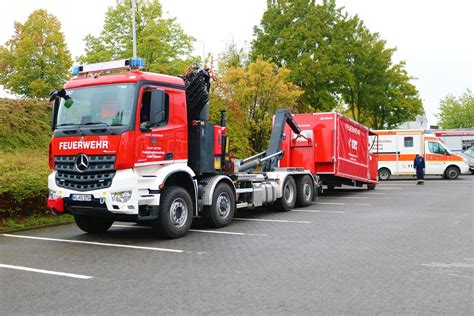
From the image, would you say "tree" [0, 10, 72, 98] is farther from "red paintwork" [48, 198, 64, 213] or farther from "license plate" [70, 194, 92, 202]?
"license plate" [70, 194, 92, 202]

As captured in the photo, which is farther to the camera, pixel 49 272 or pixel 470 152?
pixel 470 152

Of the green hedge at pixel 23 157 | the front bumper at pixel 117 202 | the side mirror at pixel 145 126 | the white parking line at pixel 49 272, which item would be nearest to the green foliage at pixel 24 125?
the green hedge at pixel 23 157

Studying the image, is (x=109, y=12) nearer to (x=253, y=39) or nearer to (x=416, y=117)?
(x=253, y=39)

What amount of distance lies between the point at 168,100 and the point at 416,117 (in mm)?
38015

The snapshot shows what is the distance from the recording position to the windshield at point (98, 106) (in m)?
8.39

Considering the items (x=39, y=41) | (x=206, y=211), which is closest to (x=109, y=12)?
(x=39, y=41)

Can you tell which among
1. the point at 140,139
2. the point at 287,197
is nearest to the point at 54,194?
the point at 140,139

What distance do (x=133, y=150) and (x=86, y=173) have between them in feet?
3.23

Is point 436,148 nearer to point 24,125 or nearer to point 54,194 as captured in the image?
point 24,125

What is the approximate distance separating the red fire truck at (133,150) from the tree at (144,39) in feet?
62.9

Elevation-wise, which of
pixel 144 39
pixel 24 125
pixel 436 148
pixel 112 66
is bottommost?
pixel 436 148

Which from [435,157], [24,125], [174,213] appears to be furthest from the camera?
[435,157]

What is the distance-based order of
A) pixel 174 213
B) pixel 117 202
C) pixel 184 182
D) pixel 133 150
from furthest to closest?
1. pixel 184 182
2. pixel 174 213
3. pixel 133 150
4. pixel 117 202

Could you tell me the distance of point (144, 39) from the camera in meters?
28.9
